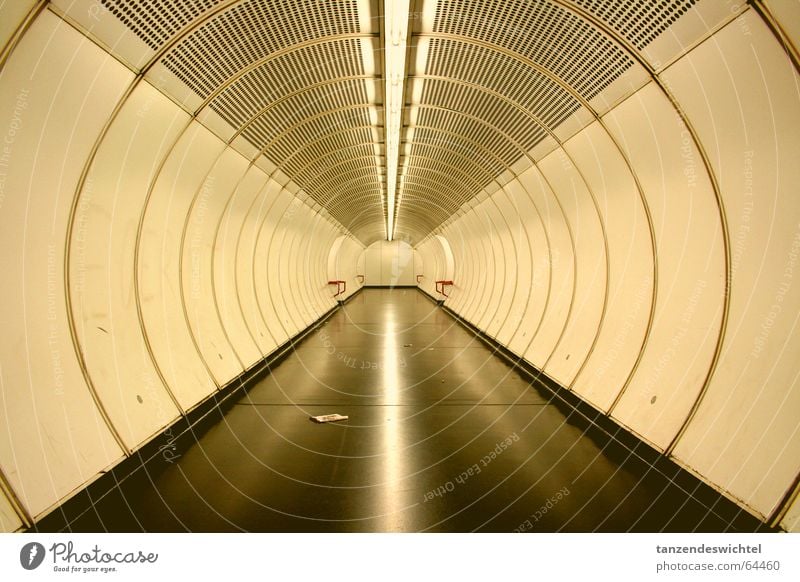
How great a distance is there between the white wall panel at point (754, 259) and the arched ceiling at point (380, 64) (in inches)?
27.1

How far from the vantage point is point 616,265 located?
692 centimetres

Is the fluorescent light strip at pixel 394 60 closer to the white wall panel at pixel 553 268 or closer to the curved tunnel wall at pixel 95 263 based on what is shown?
the curved tunnel wall at pixel 95 263

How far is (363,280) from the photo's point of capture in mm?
41125

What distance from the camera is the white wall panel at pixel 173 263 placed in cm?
618

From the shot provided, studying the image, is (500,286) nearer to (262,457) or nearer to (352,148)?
(352,148)

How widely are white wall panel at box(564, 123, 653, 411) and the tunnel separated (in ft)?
0.16

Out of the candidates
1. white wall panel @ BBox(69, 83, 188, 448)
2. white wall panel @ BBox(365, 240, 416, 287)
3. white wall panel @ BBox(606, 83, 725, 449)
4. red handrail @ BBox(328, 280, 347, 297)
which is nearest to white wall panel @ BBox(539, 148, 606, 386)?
white wall panel @ BBox(606, 83, 725, 449)

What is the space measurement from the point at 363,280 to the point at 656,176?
118 ft

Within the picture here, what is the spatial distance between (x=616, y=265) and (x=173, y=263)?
21.9 feet

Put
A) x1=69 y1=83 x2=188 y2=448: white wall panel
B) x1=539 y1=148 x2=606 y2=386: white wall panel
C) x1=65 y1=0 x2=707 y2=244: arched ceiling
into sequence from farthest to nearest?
1. x1=539 y1=148 x2=606 y2=386: white wall panel
2. x1=69 y1=83 x2=188 y2=448: white wall panel
3. x1=65 y1=0 x2=707 y2=244: arched ceiling

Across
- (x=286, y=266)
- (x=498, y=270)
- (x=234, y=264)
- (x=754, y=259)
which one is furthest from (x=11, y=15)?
(x=498, y=270)

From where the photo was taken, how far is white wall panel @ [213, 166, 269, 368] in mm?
8898

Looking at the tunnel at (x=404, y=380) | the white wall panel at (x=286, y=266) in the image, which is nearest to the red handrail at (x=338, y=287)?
the white wall panel at (x=286, y=266)

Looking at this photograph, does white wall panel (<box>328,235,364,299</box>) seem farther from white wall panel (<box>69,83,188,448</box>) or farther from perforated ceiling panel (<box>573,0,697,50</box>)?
perforated ceiling panel (<box>573,0,697,50</box>)
